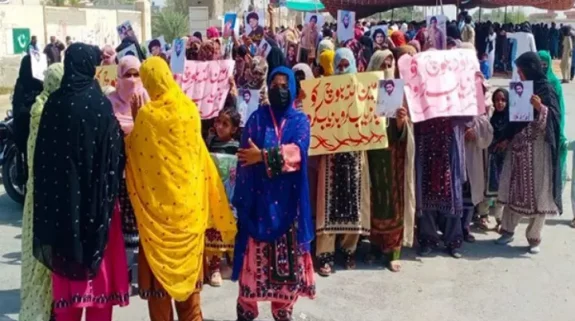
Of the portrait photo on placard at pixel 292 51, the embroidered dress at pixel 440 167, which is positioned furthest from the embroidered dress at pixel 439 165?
the portrait photo on placard at pixel 292 51

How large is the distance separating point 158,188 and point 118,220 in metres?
0.29

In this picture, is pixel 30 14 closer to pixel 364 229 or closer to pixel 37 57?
pixel 37 57

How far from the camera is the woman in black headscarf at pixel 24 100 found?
16.2 ft

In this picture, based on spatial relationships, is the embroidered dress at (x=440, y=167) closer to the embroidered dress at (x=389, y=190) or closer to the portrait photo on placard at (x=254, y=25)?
the embroidered dress at (x=389, y=190)

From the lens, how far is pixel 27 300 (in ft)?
12.0

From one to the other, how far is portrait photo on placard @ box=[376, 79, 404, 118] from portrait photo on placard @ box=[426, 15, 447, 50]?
5.38 meters

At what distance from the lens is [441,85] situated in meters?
5.08

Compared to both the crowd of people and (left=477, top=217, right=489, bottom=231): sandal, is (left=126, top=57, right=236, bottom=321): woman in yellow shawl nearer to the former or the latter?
the crowd of people

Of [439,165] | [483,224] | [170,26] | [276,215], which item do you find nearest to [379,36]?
[483,224]

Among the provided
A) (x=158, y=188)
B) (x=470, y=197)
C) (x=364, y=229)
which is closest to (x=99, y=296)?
(x=158, y=188)

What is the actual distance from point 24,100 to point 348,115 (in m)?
2.45

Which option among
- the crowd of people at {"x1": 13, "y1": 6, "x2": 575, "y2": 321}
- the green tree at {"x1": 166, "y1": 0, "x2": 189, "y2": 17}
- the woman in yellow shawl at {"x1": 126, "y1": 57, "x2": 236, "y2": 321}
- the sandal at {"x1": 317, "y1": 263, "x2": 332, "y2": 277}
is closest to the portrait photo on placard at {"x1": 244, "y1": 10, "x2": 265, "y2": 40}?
the crowd of people at {"x1": 13, "y1": 6, "x2": 575, "y2": 321}

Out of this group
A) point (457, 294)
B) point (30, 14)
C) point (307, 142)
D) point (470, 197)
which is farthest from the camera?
point (30, 14)

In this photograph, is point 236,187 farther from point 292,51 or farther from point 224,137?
point 292,51
